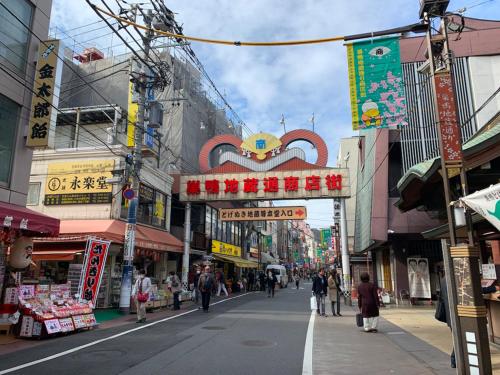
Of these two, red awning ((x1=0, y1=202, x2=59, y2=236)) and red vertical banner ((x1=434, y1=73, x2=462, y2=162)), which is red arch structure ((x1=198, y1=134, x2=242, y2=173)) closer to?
red awning ((x1=0, y1=202, x2=59, y2=236))

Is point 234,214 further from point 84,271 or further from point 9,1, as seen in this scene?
point 9,1

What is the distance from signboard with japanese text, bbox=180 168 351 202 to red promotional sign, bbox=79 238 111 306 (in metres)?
10.9

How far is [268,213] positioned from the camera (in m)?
24.0

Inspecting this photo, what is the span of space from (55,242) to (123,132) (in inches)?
388

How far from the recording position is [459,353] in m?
5.91

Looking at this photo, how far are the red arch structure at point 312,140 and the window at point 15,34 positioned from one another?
50.1 ft

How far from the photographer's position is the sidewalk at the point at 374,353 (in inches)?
282

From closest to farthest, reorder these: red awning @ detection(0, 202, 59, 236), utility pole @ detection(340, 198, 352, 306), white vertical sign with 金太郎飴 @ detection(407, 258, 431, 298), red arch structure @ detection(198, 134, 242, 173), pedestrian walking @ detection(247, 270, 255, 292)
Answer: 1. red awning @ detection(0, 202, 59, 236)
2. white vertical sign with 金太郎飴 @ detection(407, 258, 431, 298)
3. utility pole @ detection(340, 198, 352, 306)
4. red arch structure @ detection(198, 134, 242, 173)
5. pedestrian walking @ detection(247, 270, 255, 292)

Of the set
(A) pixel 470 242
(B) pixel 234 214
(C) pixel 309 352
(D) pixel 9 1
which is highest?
(D) pixel 9 1

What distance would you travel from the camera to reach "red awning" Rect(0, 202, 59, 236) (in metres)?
9.98

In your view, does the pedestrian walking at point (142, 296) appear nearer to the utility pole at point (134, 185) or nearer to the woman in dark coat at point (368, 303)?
the utility pole at point (134, 185)

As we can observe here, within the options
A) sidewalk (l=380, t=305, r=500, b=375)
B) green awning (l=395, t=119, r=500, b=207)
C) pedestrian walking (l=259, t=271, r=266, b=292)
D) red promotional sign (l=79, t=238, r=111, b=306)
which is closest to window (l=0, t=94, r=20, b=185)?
red promotional sign (l=79, t=238, r=111, b=306)

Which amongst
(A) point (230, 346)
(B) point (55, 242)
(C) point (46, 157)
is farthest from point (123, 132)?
(A) point (230, 346)

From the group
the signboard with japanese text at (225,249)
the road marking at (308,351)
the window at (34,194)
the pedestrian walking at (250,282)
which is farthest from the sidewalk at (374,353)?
the pedestrian walking at (250,282)
